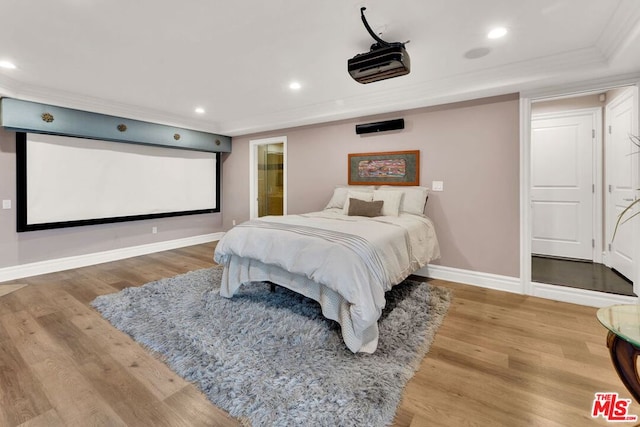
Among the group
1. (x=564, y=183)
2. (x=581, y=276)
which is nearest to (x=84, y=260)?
(x=581, y=276)

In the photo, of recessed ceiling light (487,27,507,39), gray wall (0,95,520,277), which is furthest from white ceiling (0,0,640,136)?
gray wall (0,95,520,277)

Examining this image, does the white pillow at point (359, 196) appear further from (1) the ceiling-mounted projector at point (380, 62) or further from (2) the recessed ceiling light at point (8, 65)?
(2) the recessed ceiling light at point (8, 65)

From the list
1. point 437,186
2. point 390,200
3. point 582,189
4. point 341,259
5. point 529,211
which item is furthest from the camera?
point 582,189

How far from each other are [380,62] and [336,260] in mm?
1570

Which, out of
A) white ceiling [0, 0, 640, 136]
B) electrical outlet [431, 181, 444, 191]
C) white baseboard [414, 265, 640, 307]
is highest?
white ceiling [0, 0, 640, 136]

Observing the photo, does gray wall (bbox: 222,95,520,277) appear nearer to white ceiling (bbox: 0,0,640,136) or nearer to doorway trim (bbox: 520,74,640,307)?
doorway trim (bbox: 520,74,640,307)

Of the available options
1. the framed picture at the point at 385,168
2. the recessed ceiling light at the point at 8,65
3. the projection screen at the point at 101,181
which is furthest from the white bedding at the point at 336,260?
the projection screen at the point at 101,181

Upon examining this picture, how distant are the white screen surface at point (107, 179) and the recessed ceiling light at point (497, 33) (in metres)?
5.11

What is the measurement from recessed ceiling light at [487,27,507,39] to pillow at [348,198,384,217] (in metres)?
1.90

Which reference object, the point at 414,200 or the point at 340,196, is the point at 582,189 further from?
the point at 340,196

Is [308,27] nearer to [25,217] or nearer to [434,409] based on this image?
[434,409]

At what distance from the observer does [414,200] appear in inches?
143

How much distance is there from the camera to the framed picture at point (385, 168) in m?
3.87

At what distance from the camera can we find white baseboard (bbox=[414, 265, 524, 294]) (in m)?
3.26
